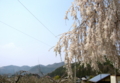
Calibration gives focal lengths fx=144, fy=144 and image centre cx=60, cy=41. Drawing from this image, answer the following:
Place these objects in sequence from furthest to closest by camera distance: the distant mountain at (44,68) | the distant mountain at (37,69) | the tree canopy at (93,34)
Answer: the distant mountain at (37,69) < the distant mountain at (44,68) < the tree canopy at (93,34)

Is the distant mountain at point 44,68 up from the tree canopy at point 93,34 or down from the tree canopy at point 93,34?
down

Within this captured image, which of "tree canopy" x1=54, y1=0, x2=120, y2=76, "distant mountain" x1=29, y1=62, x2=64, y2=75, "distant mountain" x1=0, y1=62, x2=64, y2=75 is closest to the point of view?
"tree canopy" x1=54, y1=0, x2=120, y2=76

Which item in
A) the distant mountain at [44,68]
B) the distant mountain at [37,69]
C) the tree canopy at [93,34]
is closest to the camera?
the tree canopy at [93,34]

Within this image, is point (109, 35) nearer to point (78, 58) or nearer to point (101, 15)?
point (101, 15)

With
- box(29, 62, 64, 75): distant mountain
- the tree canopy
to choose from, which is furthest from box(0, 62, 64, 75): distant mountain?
the tree canopy

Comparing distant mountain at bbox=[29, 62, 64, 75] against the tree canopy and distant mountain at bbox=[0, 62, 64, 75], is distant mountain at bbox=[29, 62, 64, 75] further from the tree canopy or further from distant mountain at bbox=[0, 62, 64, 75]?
the tree canopy

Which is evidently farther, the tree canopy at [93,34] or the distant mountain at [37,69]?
the distant mountain at [37,69]

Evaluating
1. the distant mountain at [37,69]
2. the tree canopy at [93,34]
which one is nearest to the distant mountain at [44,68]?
the distant mountain at [37,69]

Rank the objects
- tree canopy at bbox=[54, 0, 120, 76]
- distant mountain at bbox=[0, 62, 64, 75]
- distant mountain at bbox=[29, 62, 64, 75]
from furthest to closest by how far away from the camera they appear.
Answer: distant mountain at bbox=[0, 62, 64, 75]
distant mountain at bbox=[29, 62, 64, 75]
tree canopy at bbox=[54, 0, 120, 76]

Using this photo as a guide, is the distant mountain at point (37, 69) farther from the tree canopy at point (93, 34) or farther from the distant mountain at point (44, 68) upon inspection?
the tree canopy at point (93, 34)

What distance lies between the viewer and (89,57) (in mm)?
3195

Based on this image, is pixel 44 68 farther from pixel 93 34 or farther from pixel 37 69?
pixel 93 34

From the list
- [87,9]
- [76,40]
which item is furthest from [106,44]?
[87,9]

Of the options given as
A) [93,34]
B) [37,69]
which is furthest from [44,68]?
[93,34]
